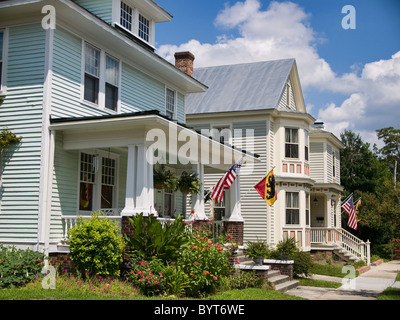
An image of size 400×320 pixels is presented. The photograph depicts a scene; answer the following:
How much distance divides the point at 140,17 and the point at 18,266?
34.3 feet

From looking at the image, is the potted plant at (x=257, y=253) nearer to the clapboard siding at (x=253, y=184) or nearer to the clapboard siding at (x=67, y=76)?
the clapboard siding at (x=67, y=76)

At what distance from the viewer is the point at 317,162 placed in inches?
1209

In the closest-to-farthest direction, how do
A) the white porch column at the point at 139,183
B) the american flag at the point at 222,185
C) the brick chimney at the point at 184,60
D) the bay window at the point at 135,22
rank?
the white porch column at the point at 139,183
the american flag at the point at 222,185
the bay window at the point at 135,22
the brick chimney at the point at 184,60

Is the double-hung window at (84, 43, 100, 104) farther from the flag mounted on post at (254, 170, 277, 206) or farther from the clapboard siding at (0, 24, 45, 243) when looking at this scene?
the flag mounted on post at (254, 170, 277, 206)

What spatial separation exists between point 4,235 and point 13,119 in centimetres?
315

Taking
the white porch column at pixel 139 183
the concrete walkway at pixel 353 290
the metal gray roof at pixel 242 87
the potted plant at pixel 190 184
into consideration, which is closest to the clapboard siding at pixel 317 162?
the metal gray roof at pixel 242 87

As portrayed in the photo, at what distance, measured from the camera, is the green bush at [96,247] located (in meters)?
12.0

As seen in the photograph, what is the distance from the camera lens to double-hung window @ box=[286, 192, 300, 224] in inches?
991

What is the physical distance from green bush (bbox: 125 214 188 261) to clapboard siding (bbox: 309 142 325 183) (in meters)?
19.5

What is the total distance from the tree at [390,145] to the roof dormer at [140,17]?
4964 cm

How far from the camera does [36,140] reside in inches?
522

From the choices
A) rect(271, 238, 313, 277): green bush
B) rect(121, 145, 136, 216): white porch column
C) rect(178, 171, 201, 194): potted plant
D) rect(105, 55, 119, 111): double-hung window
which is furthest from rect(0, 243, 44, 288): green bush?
rect(271, 238, 313, 277): green bush
